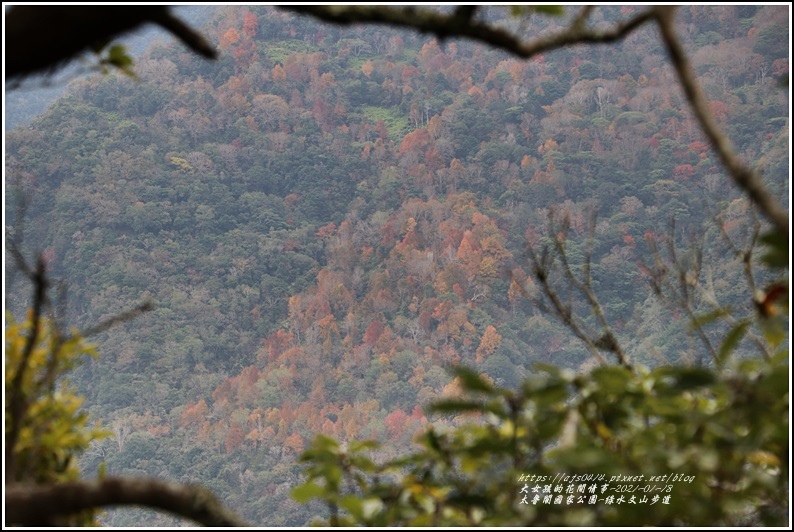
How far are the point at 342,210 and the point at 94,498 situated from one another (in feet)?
105

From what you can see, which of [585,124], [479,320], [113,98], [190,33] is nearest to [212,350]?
[479,320]

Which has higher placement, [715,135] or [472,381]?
[715,135]

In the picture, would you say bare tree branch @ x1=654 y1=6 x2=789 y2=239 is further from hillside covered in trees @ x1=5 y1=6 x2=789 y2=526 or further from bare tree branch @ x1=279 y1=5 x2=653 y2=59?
hillside covered in trees @ x1=5 y1=6 x2=789 y2=526

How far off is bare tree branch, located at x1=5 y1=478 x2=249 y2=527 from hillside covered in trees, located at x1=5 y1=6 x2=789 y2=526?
22873 millimetres

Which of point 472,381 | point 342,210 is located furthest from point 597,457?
point 342,210

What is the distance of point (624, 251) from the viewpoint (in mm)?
28828

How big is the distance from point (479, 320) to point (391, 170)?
7.68 metres

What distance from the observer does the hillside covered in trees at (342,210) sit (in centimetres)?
2630

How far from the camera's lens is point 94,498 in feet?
2.34

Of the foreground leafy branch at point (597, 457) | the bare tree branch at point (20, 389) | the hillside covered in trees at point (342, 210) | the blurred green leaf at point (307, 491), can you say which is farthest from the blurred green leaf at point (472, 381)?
the hillside covered in trees at point (342, 210)

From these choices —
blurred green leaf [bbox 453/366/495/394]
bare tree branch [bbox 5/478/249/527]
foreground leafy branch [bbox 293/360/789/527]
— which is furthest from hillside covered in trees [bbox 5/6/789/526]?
blurred green leaf [bbox 453/366/495/394]

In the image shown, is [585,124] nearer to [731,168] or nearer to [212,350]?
[212,350]

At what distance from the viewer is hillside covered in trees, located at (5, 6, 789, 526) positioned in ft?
86.3

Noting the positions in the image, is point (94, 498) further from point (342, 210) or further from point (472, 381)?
point (342, 210)
